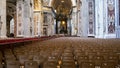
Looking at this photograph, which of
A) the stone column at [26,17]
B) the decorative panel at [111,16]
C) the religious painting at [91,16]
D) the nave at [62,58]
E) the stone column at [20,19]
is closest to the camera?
the nave at [62,58]

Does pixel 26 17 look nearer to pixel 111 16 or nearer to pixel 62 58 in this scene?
pixel 111 16

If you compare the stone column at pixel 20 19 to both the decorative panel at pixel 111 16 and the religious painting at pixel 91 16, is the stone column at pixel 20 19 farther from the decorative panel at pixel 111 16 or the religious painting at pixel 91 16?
the decorative panel at pixel 111 16

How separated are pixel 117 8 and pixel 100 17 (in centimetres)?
488

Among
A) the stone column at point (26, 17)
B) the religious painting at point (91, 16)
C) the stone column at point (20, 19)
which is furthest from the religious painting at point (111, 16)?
the stone column at point (26, 17)

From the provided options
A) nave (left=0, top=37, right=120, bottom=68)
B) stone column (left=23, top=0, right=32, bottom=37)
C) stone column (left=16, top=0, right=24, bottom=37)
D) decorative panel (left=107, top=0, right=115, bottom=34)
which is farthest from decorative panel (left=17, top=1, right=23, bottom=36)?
nave (left=0, top=37, right=120, bottom=68)

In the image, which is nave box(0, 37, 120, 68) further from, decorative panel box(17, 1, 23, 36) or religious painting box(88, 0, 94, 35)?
religious painting box(88, 0, 94, 35)

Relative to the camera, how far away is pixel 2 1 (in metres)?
23.2

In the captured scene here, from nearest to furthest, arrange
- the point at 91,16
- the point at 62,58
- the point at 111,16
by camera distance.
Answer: the point at 62,58 < the point at 111,16 < the point at 91,16

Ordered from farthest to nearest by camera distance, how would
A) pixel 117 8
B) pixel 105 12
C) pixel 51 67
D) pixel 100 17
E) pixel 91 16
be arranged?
pixel 91 16 → pixel 100 17 → pixel 105 12 → pixel 117 8 → pixel 51 67

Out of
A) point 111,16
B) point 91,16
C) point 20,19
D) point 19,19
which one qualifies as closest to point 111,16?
point 111,16

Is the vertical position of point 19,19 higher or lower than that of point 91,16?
lower

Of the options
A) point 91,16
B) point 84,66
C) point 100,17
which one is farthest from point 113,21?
point 84,66

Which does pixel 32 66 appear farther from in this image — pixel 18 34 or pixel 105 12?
pixel 18 34

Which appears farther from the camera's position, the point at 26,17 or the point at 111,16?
the point at 26,17
